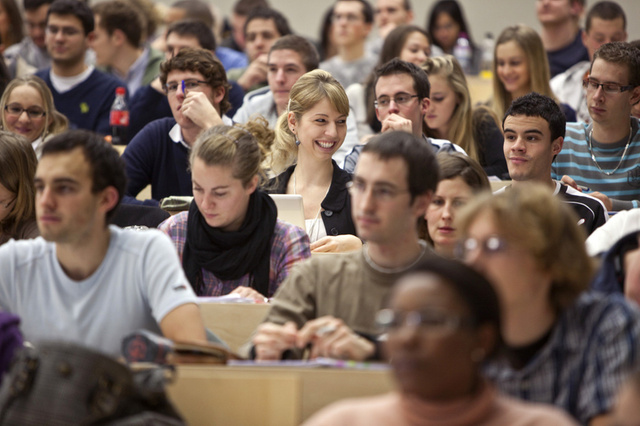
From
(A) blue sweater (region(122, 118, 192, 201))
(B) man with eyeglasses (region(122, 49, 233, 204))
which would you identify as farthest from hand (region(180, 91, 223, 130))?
(A) blue sweater (region(122, 118, 192, 201))

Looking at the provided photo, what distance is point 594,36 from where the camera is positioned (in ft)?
16.7

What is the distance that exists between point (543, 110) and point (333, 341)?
6.19 ft

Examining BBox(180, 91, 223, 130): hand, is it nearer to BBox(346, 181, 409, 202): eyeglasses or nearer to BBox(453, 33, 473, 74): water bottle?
BBox(346, 181, 409, 202): eyeglasses

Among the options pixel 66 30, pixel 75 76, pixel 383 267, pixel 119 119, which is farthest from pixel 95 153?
pixel 66 30

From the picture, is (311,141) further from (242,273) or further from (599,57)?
(599,57)

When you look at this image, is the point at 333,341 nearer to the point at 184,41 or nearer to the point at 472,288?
the point at 472,288

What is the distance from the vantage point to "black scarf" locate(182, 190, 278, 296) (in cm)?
277

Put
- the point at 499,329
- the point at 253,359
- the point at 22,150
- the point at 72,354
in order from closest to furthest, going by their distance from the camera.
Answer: the point at 499,329 → the point at 72,354 → the point at 253,359 → the point at 22,150

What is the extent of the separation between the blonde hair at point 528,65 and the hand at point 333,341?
9.61 ft

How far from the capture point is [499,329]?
1429mm

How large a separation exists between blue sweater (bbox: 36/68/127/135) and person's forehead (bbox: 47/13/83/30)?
36 centimetres

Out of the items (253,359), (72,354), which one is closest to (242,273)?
(253,359)

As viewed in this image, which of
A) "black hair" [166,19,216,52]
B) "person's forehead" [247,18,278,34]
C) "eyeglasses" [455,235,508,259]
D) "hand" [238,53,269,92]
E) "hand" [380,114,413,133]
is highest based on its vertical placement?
"person's forehead" [247,18,278,34]

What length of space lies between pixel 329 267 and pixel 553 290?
644 millimetres
